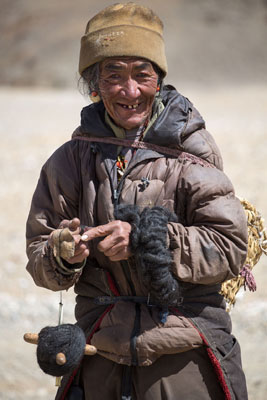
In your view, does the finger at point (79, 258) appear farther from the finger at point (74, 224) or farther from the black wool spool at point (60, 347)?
the black wool spool at point (60, 347)

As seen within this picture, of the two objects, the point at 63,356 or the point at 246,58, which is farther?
the point at 246,58

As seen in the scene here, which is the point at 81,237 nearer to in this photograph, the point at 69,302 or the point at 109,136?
the point at 109,136

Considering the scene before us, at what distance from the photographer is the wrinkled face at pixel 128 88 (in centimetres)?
257

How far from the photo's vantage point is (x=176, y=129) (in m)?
2.52

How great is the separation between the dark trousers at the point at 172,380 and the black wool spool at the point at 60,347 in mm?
267

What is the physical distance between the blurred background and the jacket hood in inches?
35.5

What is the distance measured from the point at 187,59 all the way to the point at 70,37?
6734mm

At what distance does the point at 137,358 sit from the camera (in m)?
2.47

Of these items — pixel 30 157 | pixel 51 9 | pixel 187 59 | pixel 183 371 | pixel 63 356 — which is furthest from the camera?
pixel 51 9

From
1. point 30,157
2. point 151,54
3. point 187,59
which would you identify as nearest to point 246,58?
point 187,59

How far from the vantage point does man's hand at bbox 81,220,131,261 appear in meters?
Answer: 2.33

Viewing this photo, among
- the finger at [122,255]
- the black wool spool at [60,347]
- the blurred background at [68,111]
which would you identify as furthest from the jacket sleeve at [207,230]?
the blurred background at [68,111]

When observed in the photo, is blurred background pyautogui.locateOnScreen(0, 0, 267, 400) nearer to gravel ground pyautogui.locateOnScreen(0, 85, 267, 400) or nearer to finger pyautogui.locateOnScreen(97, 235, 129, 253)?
gravel ground pyautogui.locateOnScreen(0, 85, 267, 400)

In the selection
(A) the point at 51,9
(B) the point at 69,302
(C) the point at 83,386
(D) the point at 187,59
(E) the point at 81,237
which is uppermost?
(A) the point at 51,9
